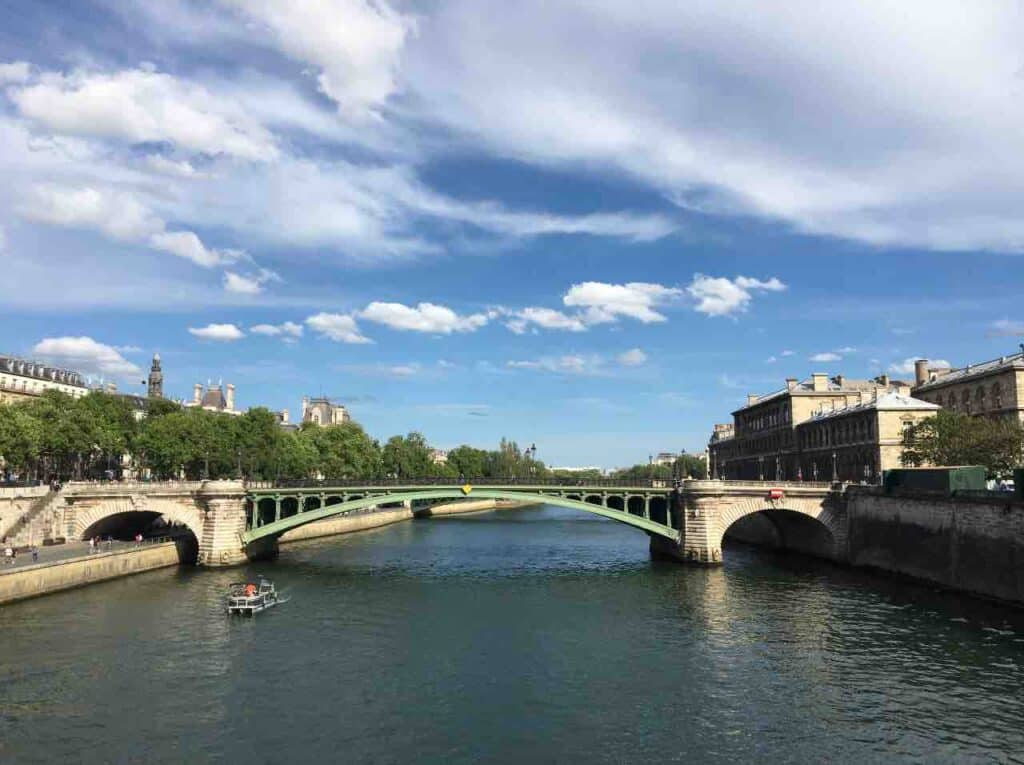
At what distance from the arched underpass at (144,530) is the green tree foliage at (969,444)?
62093 mm

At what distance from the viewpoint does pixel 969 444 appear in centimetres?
6488

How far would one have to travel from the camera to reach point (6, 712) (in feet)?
88.7

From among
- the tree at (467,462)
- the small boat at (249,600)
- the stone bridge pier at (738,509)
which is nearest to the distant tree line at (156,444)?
the stone bridge pier at (738,509)

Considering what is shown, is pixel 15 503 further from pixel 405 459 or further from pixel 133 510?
pixel 405 459

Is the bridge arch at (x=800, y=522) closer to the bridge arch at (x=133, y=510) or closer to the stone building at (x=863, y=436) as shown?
the stone building at (x=863, y=436)

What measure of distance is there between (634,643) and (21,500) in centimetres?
4935

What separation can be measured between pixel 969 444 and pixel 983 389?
23.8 metres

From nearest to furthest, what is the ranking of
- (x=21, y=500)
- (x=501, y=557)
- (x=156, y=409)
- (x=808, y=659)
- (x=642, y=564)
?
(x=808, y=659) → (x=21, y=500) → (x=642, y=564) → (x=501, y=557) → (x=156, y=409)

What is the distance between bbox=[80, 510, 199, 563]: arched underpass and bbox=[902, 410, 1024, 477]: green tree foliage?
62.1 m

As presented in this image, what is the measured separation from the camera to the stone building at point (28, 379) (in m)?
119

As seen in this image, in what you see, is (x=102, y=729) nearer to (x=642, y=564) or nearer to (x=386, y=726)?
(x=386, y=726)

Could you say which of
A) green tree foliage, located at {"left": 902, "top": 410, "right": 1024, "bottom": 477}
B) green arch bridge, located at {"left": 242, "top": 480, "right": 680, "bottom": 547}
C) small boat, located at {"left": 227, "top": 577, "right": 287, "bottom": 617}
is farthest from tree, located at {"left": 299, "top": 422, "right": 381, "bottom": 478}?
green tree foliage, located at {"left": 902, "top": 410, "right": 1024, "bottom": 477}

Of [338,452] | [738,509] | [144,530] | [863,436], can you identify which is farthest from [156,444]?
[863,436]

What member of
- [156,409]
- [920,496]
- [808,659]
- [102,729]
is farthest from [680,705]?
[156,409]
